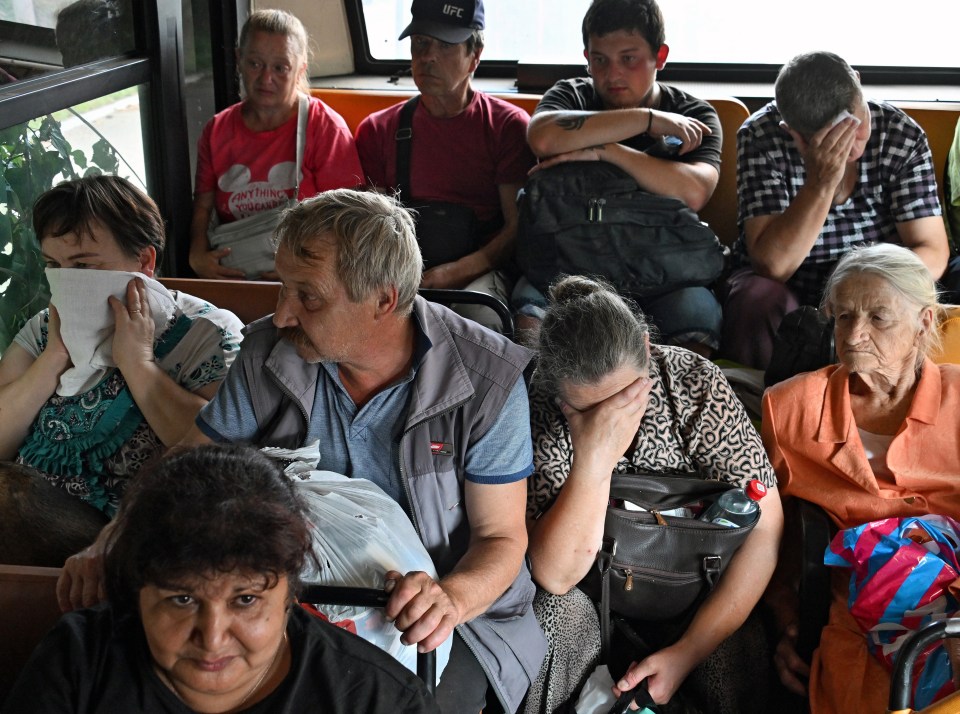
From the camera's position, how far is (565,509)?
1911mm

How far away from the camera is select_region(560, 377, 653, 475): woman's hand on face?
6.29 feet

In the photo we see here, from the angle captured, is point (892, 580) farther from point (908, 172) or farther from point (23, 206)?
point (23, 206)

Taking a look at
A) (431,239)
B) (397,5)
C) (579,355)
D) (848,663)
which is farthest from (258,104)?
(848,663)

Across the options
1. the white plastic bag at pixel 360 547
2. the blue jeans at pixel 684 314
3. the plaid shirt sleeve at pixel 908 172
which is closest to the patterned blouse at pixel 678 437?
the white plastic bag at pixel 360 547

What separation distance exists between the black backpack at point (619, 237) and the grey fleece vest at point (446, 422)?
992mm

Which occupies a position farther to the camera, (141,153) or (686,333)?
(141,153)

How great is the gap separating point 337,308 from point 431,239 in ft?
4.80

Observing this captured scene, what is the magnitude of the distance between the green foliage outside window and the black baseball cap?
47.3 inches

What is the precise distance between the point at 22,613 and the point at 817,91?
245cm

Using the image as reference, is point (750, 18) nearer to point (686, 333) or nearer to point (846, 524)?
point (686, 333)

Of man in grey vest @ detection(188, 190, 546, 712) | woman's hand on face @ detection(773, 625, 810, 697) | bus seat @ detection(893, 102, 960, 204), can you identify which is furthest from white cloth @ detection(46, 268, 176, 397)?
bus seat @ detection(893, 102, 960, 204)

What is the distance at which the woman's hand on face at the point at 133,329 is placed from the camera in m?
2.09

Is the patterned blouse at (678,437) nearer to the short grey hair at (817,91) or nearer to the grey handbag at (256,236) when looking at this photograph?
→ the short grey hair at (817,91)

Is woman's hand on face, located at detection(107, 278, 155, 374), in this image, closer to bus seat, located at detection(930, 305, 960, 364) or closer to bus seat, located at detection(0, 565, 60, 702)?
bus seat, located at detection(0, 565, 60, 702)
